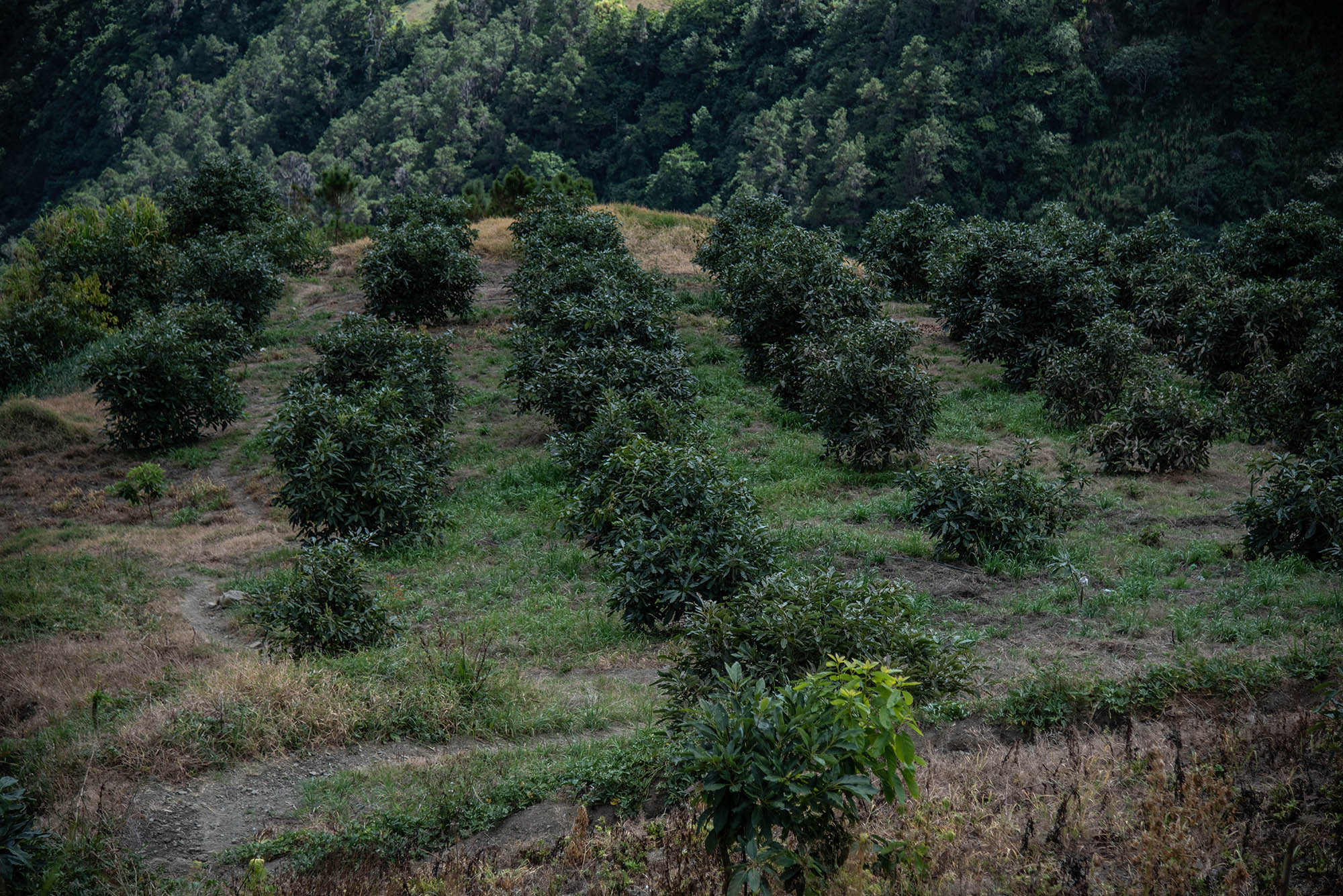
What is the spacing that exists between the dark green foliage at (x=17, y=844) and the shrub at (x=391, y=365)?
9274 millimetres

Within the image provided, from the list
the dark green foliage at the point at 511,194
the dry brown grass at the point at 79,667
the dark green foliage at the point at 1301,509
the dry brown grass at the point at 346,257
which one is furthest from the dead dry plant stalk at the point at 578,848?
the dark green foliage at the point at 511,194

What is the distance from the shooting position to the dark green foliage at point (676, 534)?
309 inches

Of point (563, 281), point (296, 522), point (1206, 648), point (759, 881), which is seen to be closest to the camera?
point (759, 881)

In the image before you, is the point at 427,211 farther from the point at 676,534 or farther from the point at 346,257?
the point at 676,534

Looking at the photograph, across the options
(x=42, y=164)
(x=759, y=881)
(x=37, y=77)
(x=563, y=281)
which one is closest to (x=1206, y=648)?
(x=759, y=881)

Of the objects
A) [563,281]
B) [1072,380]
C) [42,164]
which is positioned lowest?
[1072,380]

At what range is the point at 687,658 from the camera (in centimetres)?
620

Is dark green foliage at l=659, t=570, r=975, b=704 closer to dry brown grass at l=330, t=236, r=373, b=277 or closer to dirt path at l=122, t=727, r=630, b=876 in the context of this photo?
dirt path at l=122, t=727, r=630, b=876

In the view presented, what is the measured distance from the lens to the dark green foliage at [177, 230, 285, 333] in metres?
21.8

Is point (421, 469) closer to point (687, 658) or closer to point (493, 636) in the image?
point (493, 636)

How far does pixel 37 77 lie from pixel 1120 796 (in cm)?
9076

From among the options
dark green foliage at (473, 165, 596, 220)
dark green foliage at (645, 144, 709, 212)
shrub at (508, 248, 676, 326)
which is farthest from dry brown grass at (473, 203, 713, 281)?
dark green foliage at (645, 144, 709, 212)

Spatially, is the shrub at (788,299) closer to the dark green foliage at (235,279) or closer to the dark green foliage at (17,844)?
the dark green foliage at (235,279)

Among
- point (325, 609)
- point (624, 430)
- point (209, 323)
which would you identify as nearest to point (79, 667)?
point (325, 609)
